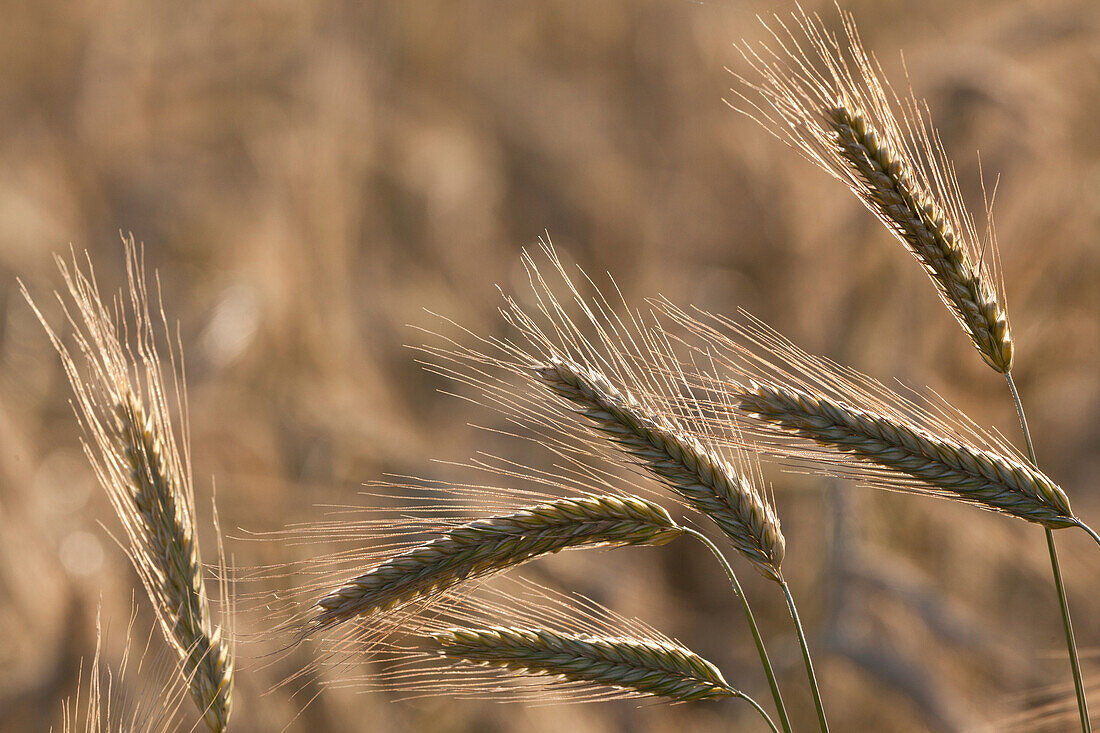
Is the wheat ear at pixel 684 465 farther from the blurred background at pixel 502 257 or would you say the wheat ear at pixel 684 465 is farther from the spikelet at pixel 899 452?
the blurred background at pixel 502 257

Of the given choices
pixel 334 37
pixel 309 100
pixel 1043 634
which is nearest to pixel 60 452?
pixel 309 100

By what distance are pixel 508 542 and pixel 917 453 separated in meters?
0.32

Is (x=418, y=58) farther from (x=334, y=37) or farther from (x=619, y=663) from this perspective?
(x=619, y=663)

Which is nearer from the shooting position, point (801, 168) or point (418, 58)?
point (801, 168)

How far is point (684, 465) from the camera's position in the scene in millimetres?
717

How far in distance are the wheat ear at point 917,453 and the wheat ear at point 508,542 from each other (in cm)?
12

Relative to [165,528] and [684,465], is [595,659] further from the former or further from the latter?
[165,528]

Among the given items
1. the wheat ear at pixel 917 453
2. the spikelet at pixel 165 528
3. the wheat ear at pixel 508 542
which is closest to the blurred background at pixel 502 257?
the wheat ear at pixel 917 453

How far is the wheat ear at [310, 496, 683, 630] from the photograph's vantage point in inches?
27.2

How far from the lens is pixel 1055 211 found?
2004 mm

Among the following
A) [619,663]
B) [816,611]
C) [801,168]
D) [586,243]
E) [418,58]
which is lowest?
[816,611]

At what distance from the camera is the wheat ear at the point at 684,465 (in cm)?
70

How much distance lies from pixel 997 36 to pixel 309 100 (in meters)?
1.92

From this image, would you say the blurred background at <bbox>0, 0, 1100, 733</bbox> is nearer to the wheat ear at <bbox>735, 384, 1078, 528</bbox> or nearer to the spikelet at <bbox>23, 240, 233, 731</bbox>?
the wheat ear at <bbox>735, 384, 1078, 528</bbox>
